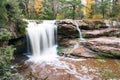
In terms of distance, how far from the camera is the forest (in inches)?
424

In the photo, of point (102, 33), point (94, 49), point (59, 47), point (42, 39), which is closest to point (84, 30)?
point (102, 33)

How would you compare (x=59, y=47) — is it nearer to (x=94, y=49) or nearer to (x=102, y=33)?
(x=94, y=49)

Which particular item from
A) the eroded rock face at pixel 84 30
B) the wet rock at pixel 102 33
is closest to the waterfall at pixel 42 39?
the eroded rock face at pixel 84 30

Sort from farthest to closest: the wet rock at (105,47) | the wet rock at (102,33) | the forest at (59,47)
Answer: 1. the wet rock at (102,33)
2. the wet rock at (105,47)
3. the forest at (59,47)

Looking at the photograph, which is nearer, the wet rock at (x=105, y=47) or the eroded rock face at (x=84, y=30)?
the wet rock at (x=105, y=47)

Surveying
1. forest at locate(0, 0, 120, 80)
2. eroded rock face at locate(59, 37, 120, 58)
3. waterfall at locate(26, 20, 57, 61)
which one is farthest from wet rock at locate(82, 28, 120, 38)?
waterfall at locate(26, 20, 57, 61)

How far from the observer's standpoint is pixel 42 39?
17.0 meters

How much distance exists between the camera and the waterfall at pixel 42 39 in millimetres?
16172

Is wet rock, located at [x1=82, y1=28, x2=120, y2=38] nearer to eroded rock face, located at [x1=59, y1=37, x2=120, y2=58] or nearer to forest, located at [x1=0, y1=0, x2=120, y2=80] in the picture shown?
forest, located at [x1=0, y1=0, x2=120, y2=80]

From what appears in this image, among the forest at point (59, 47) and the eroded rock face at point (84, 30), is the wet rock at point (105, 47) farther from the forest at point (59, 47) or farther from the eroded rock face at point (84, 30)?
the eroded rock face at point (84, 30)

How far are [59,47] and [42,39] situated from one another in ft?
5.72

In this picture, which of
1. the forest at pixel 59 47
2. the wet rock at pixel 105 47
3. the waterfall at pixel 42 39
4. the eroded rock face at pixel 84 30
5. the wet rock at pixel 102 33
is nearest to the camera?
→ the forest at pixel 59 47

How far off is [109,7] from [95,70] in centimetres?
1778

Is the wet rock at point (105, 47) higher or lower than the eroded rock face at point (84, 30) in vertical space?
lower
